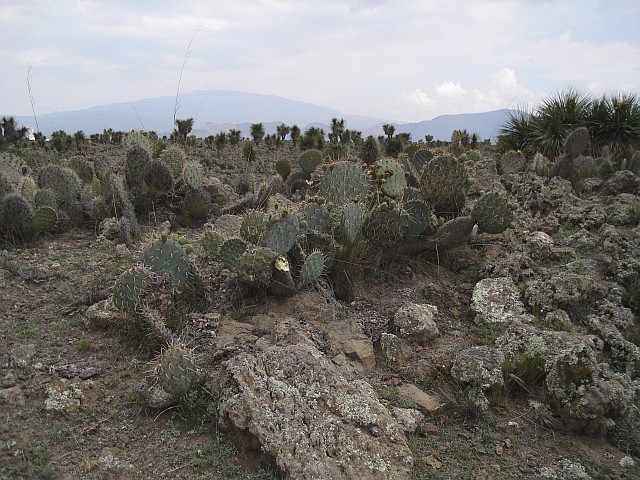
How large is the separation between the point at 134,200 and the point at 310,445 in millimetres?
4700


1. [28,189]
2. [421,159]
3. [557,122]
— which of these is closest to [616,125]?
[557,122]

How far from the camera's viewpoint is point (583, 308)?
163 inches

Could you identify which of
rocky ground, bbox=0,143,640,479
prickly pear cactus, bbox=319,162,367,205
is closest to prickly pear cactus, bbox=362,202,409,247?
rocky ground, bbox=0,143,640,479

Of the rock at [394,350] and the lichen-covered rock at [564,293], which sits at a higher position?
the lichen-covered rock at [564,293]

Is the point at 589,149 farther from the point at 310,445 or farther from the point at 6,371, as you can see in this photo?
the point at 6,371

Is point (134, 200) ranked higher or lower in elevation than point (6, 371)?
higher

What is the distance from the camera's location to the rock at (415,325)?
3.78 m

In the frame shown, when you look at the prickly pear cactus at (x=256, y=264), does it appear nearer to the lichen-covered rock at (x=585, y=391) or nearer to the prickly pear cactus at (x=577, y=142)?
the lichen-covered rock at (x=585, y=391)

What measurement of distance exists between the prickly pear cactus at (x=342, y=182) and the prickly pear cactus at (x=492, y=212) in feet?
3.66

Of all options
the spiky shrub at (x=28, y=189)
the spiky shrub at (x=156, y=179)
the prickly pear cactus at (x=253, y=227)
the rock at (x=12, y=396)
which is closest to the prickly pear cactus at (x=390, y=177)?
the prickly pear cactus at (x=253, y=227)

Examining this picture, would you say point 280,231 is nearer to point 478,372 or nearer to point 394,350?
point 394,350

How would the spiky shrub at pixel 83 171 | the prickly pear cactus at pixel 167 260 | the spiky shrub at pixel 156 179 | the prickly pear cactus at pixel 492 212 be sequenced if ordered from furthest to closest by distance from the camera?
the spiky shrub at pixel 83 171 → the spiky shrub at pixel 156 179 → the prickly pear cactus at pixel 492 212 → the prickly pear cactus at pixel 167 260

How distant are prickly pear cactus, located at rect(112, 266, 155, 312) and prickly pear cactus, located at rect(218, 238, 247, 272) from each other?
0.67 m

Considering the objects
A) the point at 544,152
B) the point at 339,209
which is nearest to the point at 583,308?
the point at 339,209
